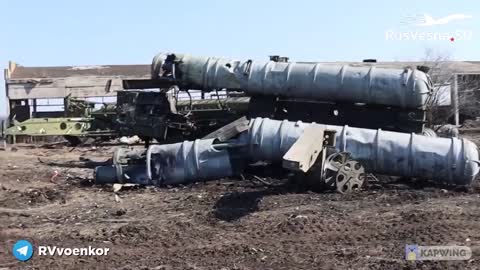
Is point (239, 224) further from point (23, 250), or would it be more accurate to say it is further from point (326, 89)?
point (326, 89)

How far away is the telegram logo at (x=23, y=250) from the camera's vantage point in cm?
705

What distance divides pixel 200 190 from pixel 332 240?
4.68 meters

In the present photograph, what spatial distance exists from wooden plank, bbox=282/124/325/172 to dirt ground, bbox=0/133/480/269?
647mm

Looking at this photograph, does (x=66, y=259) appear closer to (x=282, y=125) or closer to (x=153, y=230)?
(x=153, y=230)

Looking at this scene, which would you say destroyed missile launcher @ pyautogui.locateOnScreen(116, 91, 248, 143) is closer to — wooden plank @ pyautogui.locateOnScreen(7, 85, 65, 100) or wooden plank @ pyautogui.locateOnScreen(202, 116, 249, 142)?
wooden plank @ pyautogui.locateOnScreen(202, 116, 249, 142)

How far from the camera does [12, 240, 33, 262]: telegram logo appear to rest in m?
7.05

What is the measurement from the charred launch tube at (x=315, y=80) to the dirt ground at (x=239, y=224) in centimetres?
232

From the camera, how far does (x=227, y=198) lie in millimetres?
10500

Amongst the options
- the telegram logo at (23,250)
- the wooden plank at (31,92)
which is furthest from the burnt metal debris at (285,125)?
the wooden plank at (31,92)

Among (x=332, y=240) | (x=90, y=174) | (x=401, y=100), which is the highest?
(x=401, y=100)

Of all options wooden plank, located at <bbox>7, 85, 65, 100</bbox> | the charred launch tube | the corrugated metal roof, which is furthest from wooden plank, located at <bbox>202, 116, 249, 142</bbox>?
wooden plank, located at <bbox>7, 85, 65, 100</bbox>

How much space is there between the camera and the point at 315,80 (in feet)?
45.7

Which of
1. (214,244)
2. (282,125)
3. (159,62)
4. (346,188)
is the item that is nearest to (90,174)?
(159,62)

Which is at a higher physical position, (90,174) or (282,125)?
(282,125)
